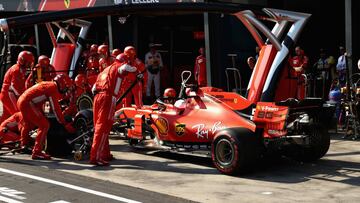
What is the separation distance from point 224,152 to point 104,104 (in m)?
2.12

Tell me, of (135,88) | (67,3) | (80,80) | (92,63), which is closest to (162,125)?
(135,88)

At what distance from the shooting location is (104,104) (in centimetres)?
912

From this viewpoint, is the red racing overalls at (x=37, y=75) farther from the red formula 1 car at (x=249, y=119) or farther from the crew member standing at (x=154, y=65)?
the crew member standing at (x=154, y=65)

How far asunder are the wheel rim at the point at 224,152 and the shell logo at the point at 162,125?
1.34 m

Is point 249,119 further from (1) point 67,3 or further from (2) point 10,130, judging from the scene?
(1) point 67,3

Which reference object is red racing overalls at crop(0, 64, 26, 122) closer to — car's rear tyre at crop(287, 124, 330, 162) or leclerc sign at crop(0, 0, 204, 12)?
car's rear tyre at crop(287, 124, 330, 162)

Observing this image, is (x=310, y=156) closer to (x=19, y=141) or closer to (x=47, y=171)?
(x=47, y=171)

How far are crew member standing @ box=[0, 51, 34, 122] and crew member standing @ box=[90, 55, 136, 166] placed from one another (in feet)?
7.09

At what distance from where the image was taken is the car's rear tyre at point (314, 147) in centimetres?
895

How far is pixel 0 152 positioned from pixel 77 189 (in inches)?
135

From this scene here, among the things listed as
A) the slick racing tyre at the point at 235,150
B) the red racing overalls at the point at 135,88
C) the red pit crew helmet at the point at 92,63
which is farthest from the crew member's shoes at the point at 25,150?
the red pit crew helmet at the point at 92,63

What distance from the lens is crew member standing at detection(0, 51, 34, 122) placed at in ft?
35.1

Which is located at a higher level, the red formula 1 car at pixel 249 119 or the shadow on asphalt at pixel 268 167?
the red formula 1 car at pixel 249 119

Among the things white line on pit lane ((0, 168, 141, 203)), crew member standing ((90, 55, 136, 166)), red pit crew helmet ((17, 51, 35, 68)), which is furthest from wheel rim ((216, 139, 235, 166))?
red pit crew helmet ((17, 51, 35, 68))
